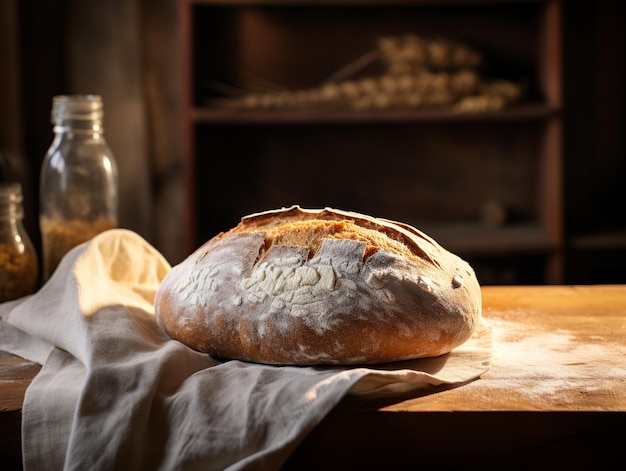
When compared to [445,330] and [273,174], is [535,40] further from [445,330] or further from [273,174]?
[445,330]

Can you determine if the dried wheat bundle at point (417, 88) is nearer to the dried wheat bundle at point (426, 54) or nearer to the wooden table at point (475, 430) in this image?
the dried wheat bundle at point (426, 54)

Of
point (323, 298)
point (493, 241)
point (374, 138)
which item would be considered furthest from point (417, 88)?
point (323, 298)

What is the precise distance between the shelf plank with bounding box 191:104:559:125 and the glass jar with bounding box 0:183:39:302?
110 centimetres

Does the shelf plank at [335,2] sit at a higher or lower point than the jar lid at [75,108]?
higher

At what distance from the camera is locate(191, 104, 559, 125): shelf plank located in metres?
2.42

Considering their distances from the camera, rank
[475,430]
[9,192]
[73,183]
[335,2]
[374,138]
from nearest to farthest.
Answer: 1. [475,430]
2. [9,192]
3. [73,183]
4. [335,2]
5. [374,138]

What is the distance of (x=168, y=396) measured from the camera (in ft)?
3.20

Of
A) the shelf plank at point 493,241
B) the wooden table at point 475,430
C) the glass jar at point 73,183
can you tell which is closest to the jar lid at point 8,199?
the glass jar at point 73,183

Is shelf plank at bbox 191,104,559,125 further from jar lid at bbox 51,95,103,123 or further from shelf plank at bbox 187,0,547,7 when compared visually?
jar lid at bbox 51,95,103,123

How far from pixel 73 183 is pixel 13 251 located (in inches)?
6.3

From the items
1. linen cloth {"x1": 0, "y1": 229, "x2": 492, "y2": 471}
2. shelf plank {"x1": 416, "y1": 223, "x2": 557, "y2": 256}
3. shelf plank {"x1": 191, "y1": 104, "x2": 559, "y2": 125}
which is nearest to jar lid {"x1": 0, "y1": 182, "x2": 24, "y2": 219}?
linen cloth {"x1": 0, "y1": 229, "x2": 492, "y2": 471}

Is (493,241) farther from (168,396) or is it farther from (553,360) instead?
(168,396)

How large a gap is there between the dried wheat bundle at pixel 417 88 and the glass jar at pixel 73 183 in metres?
1.02

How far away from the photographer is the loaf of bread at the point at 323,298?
1009 millimetres
